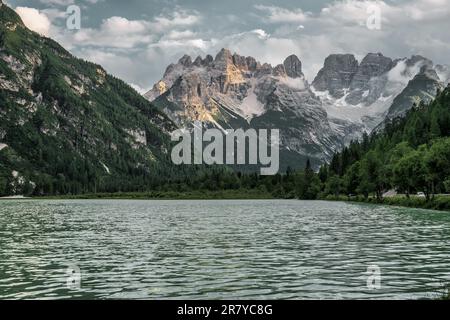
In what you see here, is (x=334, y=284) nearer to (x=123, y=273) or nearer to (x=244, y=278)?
(x=244, y=278)

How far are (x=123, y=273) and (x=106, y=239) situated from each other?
27.8 m

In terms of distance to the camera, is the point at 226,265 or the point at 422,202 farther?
the point at 422,202

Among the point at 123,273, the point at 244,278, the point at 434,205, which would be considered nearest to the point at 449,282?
the point at 244,278

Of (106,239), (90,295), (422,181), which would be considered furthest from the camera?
(422,181)

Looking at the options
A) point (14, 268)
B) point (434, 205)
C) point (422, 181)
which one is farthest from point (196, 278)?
point (422, 181)

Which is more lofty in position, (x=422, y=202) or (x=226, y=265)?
(x=422, y=202)

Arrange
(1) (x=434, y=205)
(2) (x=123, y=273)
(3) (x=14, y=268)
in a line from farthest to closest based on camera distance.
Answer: (1) (x=434, y=205), (3) (x=14, y=268), (2) (x=123, y=273)

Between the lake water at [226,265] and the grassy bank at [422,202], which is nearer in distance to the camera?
the lake water at [226,265]

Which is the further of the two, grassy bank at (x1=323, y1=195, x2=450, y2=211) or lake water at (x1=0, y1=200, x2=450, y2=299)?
grassy bank at (x1=323, y1=195, x2=450, y2=211)

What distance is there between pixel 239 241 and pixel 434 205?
3613 inches

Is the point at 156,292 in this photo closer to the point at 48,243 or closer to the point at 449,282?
the point at 449,282

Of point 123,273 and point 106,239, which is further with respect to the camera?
point 106,239

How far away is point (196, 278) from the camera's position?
35.9 meters

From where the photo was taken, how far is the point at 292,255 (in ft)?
158
